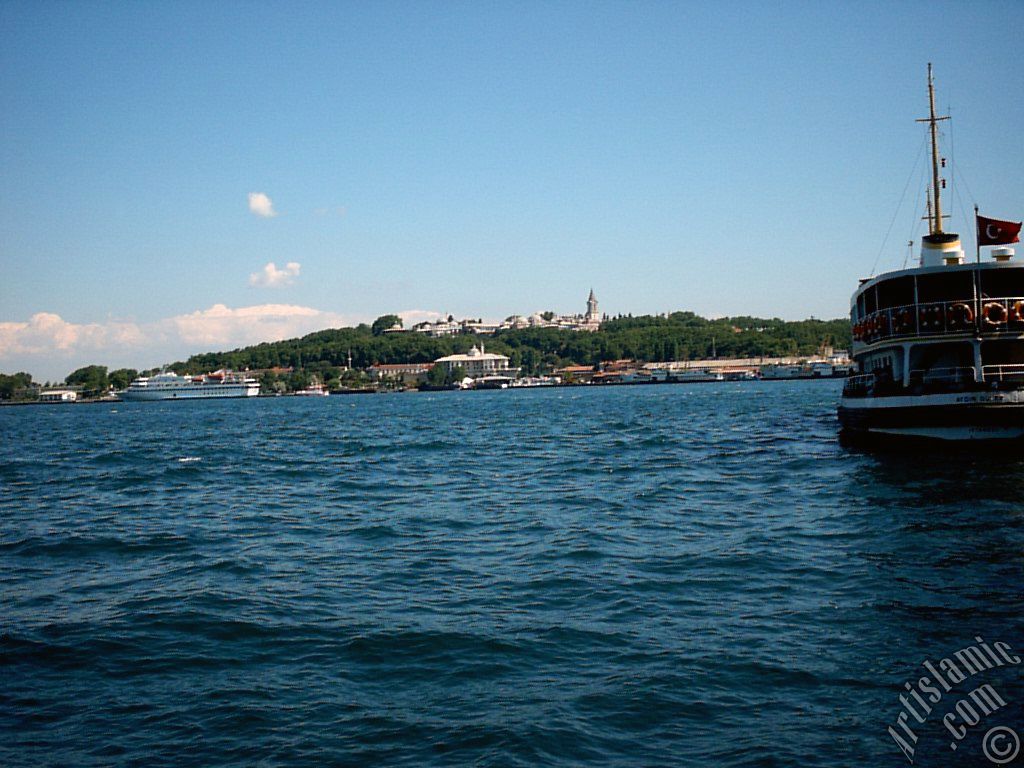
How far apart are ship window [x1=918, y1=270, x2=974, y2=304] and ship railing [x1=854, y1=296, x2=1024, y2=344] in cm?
23

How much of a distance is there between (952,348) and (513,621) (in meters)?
24.1

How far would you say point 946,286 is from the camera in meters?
27.3

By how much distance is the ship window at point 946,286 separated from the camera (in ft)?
88.7

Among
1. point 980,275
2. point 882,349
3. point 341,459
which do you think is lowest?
point 341,459

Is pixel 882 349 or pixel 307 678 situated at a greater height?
pixel 882 349

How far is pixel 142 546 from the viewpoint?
1683cm

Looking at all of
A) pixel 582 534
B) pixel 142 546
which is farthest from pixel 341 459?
pixel 582 534

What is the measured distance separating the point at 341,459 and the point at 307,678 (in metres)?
27.7

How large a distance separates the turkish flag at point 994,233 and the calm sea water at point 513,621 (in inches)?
390

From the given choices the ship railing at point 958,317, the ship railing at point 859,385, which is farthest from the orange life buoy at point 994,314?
the ship railing at point 859,385

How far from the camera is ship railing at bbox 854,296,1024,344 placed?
26.2 m

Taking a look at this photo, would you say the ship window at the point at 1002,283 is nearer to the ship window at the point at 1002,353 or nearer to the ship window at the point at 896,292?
the ship window at the point at 1002,353

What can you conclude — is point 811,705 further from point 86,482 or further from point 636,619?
point 86,482
